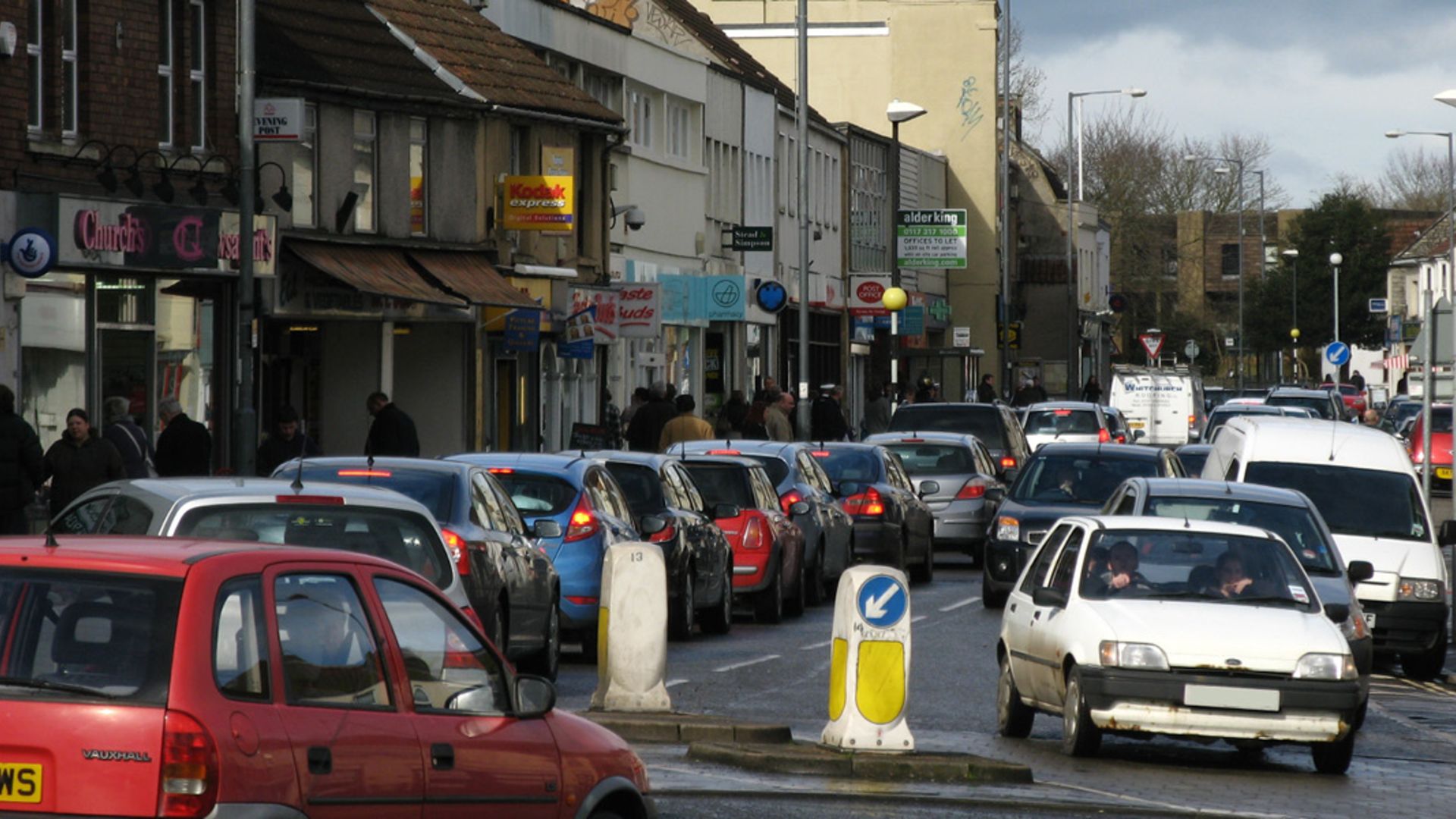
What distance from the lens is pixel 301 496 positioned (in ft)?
39.5

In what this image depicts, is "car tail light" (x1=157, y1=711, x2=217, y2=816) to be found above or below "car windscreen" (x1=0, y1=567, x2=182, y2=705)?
below

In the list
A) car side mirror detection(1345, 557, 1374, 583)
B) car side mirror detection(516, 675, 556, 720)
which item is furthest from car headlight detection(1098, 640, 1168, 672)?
car side mirror detection(516, 675, 556, 720)

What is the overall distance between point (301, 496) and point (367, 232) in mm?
24438

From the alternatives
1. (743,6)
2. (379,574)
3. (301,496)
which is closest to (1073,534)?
(301,496)

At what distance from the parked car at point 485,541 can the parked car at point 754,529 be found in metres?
5.83

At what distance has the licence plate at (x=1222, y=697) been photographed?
44.9 feet

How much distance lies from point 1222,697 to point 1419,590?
7.23 m

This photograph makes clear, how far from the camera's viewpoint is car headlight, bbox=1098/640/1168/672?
13766 mm

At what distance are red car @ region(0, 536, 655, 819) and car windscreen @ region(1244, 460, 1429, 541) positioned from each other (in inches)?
584

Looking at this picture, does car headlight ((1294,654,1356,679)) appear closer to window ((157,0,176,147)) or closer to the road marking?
the road marking

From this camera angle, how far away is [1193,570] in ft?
48.5

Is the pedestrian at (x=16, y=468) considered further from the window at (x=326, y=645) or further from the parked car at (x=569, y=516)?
the window at (x=326, y=645)

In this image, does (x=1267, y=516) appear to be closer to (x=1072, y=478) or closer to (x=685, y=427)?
(x=1072, y=478)

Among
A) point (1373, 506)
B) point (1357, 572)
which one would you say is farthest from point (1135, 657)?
point (1373, 506)
